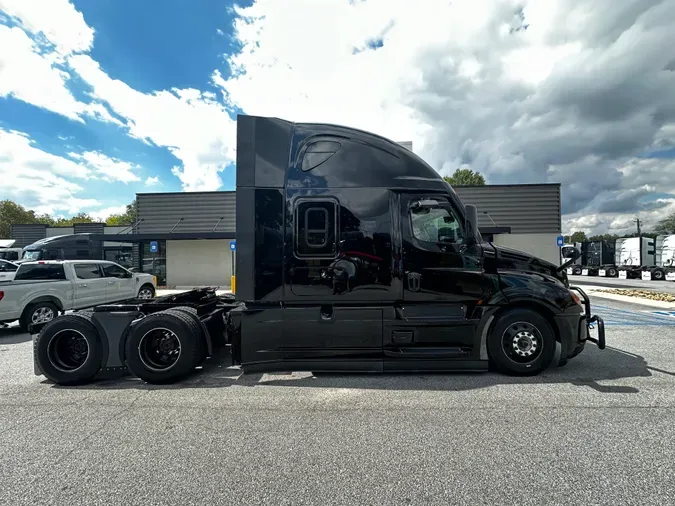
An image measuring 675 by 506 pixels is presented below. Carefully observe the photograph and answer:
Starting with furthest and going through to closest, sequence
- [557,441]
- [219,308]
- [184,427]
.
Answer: [219,308] < [184,427] < [557,441]

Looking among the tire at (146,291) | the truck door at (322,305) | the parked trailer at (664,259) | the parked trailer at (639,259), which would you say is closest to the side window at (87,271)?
the tire at (146,291)

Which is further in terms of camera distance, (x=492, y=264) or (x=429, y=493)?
(x=492, y=264)

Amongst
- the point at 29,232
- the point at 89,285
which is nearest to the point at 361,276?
the point at 89,285

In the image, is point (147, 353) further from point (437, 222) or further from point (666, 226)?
point (666, 226)

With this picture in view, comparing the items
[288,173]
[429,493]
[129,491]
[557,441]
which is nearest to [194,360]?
[129,491]

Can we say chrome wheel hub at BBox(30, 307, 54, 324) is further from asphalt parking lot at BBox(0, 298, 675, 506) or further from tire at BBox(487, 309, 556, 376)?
tire at BBox(487, 309, 556, 376)

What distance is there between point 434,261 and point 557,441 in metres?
2.36

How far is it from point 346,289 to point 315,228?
939 mm

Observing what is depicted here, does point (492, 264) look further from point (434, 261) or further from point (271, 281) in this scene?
point (271, 281)

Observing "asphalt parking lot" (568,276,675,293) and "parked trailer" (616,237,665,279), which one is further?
"parked trailer" (616,237,665,279)

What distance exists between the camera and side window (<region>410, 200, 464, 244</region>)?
4.68m

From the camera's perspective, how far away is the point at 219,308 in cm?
597

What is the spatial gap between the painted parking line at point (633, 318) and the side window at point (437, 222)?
6.43 meters

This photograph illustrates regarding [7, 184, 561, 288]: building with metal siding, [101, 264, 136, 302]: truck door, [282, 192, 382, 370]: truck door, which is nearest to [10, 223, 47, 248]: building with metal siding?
[7, 184, 561, 288]: building with metal siding
